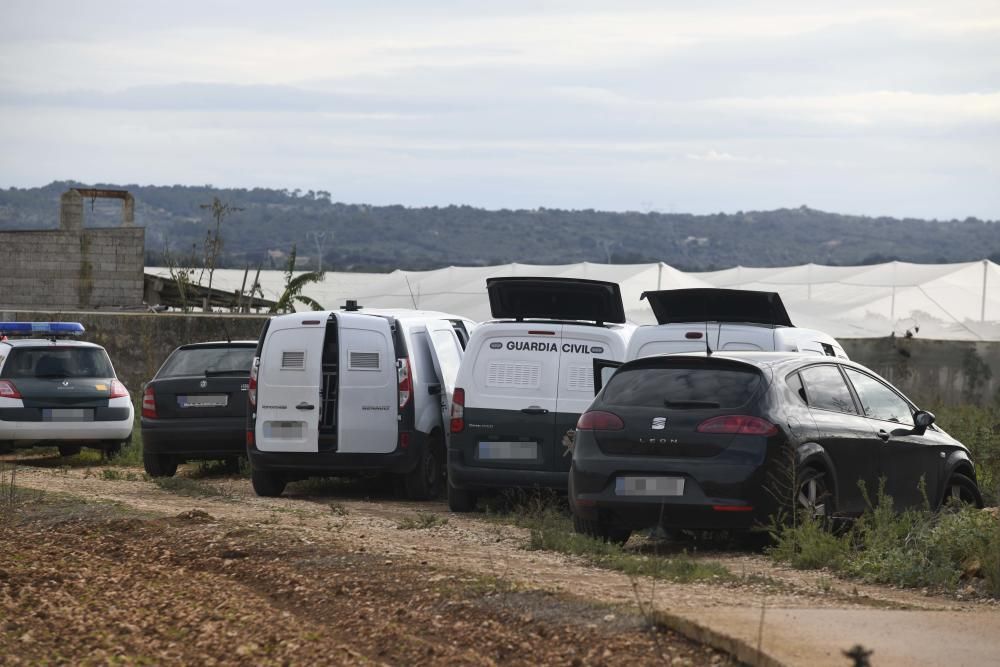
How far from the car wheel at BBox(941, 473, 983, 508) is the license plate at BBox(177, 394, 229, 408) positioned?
8.25 meters

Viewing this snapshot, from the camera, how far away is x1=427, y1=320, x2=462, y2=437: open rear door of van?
15164 millimetres

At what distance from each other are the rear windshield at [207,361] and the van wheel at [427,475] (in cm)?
310

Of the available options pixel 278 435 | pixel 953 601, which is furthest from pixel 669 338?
pixel 953 601

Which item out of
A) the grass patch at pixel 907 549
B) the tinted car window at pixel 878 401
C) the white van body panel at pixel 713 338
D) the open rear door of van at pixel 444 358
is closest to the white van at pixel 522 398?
the white van body panel at pixel 713 338

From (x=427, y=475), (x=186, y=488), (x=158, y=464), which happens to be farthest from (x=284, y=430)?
(x=158, y=464)

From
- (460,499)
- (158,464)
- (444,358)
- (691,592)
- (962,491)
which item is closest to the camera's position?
(691,592)

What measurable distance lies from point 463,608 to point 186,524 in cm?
429

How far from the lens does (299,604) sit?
8.27m

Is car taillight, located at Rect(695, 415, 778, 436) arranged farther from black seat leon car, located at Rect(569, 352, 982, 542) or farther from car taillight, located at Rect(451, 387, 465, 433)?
car taillight, located at Rect(451, 387, 465, 433)

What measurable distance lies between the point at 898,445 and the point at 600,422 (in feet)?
7.92

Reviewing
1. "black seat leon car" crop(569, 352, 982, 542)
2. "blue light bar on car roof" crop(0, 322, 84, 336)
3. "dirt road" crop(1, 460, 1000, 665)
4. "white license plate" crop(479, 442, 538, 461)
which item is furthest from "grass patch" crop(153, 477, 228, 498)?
"black seat leon car" crop(569, 352, 982, 542)

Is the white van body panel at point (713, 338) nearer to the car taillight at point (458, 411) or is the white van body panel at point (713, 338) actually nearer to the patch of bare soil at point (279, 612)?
the car taillight at point (458, 411)

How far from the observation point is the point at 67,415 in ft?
61.8

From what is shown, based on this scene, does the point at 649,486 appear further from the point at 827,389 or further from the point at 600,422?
the point at 827,389
